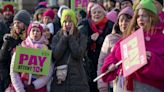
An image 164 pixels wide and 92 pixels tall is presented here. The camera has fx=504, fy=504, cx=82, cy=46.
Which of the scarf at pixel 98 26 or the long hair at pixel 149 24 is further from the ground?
the long hair at pixel 149 24

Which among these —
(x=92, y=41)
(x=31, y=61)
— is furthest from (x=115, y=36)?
(x=31, y=61)

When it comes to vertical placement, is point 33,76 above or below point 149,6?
below

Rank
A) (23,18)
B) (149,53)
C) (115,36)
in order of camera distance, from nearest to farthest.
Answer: (149,53), (115,36), (23,18)

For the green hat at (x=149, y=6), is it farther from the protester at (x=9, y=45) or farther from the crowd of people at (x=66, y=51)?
the protester at (x=9, y=45)

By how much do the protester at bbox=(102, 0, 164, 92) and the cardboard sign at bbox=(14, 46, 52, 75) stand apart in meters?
1.64

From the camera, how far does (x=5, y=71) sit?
267 inches

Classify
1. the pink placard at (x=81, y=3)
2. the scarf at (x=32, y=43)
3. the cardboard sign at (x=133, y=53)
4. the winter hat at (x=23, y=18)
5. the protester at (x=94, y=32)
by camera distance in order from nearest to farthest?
the cardboard sign at (x=133, y=53) → the scarf at (x=32, y=43) → the winter hat at (x=23, y=18) → the protester at (x=94, y=32) → the pink placard at (x=81, y=3)

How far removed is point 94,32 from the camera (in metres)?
7.84

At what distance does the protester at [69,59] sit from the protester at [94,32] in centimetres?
81

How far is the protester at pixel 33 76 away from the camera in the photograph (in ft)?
21.1

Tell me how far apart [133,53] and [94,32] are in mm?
3116

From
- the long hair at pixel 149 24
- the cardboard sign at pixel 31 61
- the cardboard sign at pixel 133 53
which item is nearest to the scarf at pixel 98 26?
the cardboard sign at pixel 31 61

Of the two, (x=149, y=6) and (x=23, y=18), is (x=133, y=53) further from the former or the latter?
(x=23, y=18)

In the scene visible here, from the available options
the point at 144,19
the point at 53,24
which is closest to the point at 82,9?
the point at 53,24
